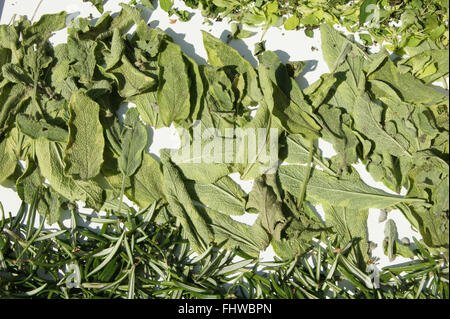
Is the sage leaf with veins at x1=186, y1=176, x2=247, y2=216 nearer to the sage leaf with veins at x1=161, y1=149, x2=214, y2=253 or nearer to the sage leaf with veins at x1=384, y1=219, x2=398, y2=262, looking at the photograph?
the sage leaf with veins at x1=161, y1=149, x2=214, y2=253

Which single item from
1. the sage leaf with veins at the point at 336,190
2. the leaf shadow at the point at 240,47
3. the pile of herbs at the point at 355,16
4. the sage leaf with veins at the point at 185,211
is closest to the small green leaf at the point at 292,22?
the pile of herbs at the point at 355,16

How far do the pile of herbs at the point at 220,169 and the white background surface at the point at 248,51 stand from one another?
3 cm

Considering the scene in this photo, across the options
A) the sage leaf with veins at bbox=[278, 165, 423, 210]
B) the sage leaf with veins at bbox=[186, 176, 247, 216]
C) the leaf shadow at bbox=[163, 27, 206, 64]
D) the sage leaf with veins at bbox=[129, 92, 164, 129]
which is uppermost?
the leaf shadow at bbox=[163, 27, 206, 64]

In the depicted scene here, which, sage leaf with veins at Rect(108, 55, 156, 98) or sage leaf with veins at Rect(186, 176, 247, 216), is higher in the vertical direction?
sage leaf with veins at Rect(108, 55, 156, 98)

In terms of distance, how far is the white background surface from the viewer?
3.14ft

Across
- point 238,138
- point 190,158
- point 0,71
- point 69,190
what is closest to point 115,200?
point 69,190

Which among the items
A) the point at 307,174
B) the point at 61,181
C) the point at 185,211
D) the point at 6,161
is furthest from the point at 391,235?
the point at 6,161

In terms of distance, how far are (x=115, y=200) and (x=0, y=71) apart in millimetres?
461

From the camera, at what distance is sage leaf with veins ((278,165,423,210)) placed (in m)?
0.92

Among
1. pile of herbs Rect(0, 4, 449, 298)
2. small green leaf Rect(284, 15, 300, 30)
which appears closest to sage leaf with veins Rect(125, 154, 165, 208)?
pile of herbs Rect(0, 4, 449, 298)

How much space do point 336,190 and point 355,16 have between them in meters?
0.44

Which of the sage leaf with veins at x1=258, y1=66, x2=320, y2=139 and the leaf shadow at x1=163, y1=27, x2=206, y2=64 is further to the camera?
the leaf shadow at x1=163, y1=27, x2=206, y2=64

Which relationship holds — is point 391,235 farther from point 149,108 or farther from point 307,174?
point 149,108
